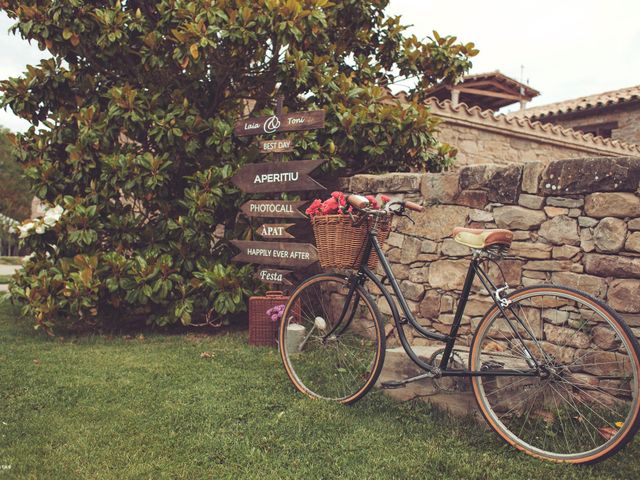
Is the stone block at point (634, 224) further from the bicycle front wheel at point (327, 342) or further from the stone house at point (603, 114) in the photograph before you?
the stone house at point (603, 114)

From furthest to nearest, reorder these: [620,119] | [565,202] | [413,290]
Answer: [620,119], [413,290], [565,202]

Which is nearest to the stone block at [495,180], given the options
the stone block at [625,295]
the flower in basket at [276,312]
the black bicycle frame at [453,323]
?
the stone block at [625,295]

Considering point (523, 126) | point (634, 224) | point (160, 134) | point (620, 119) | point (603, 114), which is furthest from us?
point (603, 114)

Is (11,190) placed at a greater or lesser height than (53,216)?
greater

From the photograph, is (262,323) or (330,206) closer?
(330,206)

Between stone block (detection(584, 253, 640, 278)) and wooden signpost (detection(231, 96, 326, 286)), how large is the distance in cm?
200

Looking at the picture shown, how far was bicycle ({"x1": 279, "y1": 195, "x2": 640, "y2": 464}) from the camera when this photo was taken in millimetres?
2322

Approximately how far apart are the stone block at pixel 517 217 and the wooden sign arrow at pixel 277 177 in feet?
4.50

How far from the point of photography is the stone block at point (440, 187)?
400cm

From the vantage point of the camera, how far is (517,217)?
354 centimetres

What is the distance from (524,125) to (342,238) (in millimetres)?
7439

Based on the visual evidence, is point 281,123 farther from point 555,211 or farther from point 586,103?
point 586,103

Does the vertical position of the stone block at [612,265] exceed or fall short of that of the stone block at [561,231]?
it falls short

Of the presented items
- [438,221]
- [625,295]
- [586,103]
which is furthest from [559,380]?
[586,103]
